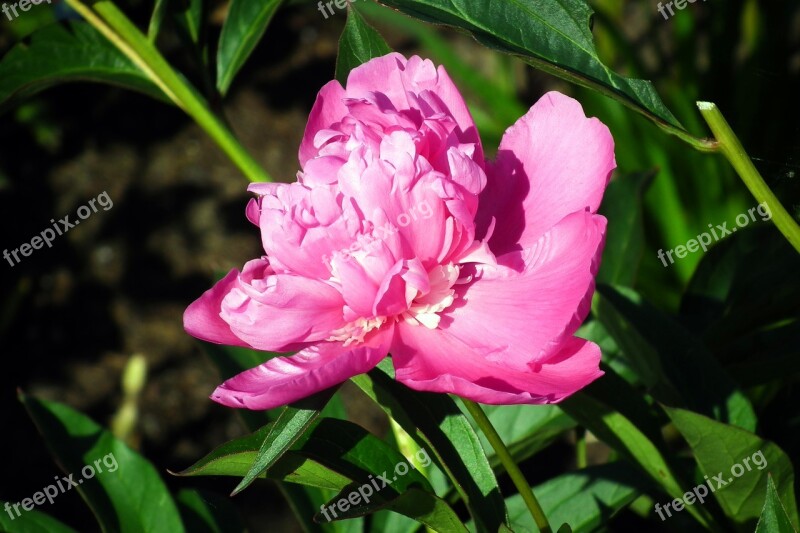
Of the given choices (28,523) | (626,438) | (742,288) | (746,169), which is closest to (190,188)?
(28,523)

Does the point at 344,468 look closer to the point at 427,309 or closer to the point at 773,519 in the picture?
the point at 427,309

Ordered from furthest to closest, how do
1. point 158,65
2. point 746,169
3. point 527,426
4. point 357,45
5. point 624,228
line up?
point 624,228
point 527,426
point 158,65
point 357,45
point 746,169

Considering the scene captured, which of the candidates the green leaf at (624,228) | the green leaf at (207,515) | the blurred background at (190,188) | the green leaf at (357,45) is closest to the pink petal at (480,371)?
the green leaf at (357,45)

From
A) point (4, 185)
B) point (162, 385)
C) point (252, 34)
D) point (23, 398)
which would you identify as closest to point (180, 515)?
point (23, 398)

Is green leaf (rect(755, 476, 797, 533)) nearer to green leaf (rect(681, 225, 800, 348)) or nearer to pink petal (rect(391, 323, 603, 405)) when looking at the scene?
pink petal (rect(391, 323, 603, 405))

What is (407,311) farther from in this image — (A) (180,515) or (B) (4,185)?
(B) (4,185)

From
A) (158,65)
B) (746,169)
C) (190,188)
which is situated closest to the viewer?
(746,169)

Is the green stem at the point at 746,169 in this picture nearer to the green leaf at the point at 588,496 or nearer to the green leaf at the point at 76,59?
the green leaf at the point at 588,496
